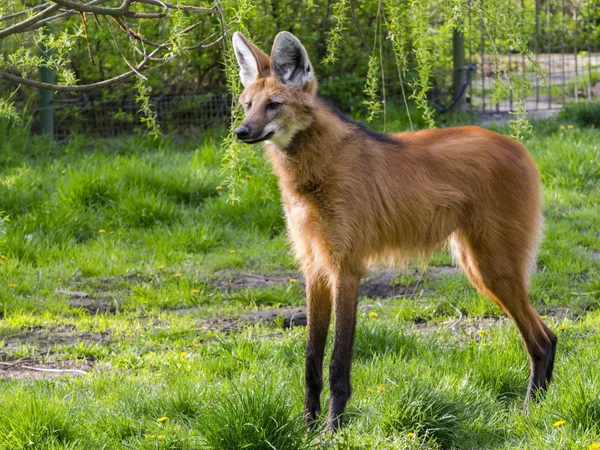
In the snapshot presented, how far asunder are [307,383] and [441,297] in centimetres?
171

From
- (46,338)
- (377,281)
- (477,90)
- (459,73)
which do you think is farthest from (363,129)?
(477,90)

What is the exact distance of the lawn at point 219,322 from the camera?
3152mm

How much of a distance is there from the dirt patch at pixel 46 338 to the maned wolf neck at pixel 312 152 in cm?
157

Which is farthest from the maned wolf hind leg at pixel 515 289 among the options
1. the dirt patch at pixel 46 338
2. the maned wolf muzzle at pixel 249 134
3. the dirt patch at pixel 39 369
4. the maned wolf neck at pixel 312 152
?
the dirt patch at pixel 46 338

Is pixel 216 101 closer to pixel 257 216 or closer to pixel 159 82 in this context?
pixel 159 82

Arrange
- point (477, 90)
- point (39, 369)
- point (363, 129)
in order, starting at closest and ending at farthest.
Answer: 1. point (363, 129)
2. point (39, 369)
3. point (477, 90)

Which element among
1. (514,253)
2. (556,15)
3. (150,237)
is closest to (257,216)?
(150,237)

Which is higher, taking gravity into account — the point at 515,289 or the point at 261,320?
the point at 515,289

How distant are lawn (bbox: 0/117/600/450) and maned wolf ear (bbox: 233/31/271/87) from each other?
48 centimetres

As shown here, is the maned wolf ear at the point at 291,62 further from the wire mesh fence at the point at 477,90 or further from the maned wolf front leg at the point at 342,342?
the wire mesh fence at the point at 477,90

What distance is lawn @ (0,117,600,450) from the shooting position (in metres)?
3.15

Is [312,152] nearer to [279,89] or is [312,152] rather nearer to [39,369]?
[279,89]

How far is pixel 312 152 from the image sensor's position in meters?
3.57

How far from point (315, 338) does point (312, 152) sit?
0.79m
